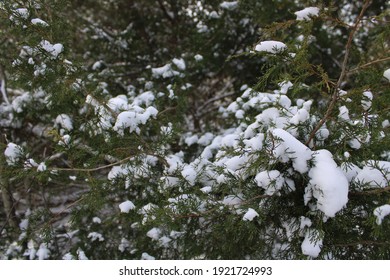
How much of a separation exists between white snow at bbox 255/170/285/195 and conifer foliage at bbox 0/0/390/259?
0.04 feet

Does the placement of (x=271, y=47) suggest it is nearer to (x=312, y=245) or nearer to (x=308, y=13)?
(x=308, y=13)

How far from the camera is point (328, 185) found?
2.09 metres

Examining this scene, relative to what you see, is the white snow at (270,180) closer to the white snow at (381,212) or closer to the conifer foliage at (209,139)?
the conifer foliage at (209,139)

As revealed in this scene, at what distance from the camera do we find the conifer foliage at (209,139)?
2.24m

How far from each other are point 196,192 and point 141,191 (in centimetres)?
81

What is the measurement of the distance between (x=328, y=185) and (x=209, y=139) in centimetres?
253

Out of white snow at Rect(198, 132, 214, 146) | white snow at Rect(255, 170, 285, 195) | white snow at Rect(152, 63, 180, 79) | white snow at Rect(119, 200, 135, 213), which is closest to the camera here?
white snow at Rect(255, 170, 285, 195)

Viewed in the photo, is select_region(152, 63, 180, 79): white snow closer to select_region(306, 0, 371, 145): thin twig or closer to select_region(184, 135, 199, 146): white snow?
select_region(184, 135, 199, 146): white snow

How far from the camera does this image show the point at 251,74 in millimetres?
5871

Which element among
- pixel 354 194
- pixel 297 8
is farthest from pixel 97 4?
pixel 354 194

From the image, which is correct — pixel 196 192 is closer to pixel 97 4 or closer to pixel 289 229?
pixel 289 229

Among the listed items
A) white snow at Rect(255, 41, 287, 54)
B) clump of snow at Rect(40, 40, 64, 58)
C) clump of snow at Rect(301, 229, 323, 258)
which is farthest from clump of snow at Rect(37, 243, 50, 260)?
white snow at Rect(255, 41, 287, 54)

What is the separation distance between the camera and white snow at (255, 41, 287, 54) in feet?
7.27

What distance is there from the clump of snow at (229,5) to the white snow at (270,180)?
362cm
